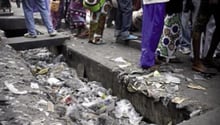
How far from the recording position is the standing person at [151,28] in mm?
3723

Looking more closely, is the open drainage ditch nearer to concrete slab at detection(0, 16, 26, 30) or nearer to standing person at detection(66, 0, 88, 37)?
standing person at detection(66, 0, 88, 37)

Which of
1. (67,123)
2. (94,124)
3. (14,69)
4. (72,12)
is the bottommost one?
(94,124)

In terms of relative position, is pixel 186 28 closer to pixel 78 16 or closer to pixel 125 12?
pixel 125 12

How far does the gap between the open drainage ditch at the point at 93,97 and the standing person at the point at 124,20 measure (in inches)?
31.9

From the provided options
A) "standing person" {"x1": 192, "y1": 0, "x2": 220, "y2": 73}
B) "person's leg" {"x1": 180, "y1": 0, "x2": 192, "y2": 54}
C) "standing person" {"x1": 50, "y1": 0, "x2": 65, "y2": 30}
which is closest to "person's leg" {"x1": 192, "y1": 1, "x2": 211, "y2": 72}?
"standing person" {"x1": 192, "y1": 0, "x2": 220, "y2": 73}

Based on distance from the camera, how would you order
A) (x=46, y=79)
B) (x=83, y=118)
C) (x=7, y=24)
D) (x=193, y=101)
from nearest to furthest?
(x=193, y=101) < (x=83, y=118) < (x=46, y=79) < (x=7, y=24)

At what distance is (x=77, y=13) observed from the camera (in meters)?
6.08

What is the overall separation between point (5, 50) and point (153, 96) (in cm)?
231

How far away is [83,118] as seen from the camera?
3.62m

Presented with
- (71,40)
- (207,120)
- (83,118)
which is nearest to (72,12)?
(71,40)

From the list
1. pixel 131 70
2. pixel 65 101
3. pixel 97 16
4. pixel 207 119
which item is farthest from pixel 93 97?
pixel 207 119

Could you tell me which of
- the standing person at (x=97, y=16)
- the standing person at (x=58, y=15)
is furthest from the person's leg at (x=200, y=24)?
the standing person at (x=58, y=15)

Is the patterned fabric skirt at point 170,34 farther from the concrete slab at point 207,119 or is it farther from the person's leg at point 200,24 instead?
the concrete slab at point 207,119

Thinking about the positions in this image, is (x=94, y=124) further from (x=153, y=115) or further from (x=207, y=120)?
(x=207, y=120)
